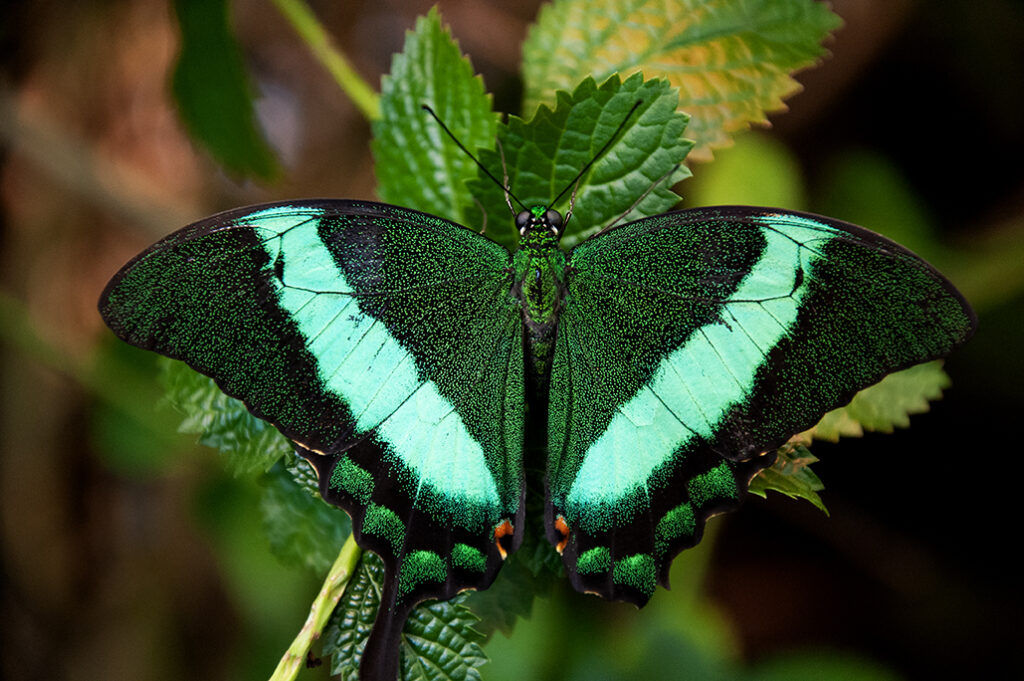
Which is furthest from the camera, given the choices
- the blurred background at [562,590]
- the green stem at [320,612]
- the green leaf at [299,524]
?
the blurred background at [562,590]

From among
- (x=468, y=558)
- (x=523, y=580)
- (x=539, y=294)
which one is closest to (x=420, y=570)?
(x=468, y=558)

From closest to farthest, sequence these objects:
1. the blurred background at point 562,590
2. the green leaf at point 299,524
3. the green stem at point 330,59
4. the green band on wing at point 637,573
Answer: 1. the green band on wing at point 637,573
2. the green leaf at point 299,524
3. the green stem at point 330,59
4. the blurred background at point 562,590

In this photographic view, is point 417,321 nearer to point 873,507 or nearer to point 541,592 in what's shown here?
point 541,592

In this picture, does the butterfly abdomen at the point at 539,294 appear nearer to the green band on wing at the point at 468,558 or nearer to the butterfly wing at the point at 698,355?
the butterfly wing at the point at 698,355

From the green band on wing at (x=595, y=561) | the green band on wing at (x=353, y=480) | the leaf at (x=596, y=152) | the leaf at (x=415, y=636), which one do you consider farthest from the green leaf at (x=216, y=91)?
the green band on wing at (x=595, y=561)

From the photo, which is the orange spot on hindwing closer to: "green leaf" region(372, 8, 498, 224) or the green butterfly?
the green butterfly

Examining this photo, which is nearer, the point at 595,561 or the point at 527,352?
the point at 595,561

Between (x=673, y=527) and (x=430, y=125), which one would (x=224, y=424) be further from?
(x=673, y=527)

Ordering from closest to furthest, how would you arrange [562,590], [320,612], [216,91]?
[320,612] → [216,91] → [562,590]
